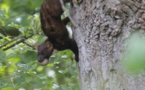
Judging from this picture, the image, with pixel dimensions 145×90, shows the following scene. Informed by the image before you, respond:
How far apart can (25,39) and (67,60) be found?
40 centimetres

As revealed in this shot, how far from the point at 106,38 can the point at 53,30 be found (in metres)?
0.52

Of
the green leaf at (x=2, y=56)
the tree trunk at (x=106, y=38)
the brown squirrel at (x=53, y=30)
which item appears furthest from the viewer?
the green leaf at (x=2, y=56)

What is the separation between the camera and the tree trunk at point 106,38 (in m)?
1.12

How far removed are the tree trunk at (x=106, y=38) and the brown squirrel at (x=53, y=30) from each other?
0.56 feet

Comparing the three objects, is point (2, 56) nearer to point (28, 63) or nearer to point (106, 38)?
point (28, 63)

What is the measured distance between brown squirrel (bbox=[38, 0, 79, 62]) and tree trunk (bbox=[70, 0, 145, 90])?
0.56ft

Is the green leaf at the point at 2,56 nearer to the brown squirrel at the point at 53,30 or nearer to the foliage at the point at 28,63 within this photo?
the foliage at the point at 28,63

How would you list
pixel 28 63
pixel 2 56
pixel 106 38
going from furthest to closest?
pixel 28 63 → pixel 2 56 → pixel 106 38

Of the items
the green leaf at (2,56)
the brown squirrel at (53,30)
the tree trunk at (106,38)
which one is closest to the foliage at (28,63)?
the green leaf at (2,56)

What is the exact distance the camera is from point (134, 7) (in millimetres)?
1107

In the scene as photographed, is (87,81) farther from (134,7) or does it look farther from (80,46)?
(134,7)

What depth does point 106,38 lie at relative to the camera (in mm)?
1205

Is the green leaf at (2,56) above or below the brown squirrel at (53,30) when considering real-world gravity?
below

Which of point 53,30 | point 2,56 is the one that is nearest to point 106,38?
point 53,30
